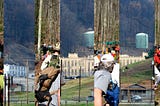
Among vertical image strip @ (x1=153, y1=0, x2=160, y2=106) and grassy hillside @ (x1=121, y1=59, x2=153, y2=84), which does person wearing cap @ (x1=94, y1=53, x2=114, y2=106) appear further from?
grassy hillside @ (x1=121, y1=59, x2=153, y2=84)

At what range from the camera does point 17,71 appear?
140m

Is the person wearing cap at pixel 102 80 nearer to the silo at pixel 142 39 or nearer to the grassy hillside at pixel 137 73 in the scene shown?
the grassy hillside at pixel 137 73

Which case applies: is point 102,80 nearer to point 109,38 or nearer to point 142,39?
point 109,38

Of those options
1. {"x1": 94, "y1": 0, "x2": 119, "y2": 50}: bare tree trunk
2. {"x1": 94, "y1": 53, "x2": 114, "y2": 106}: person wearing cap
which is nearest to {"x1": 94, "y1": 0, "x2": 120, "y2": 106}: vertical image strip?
{"x1": 94, "y1": 0, "x2": 119, "y2": 50}: bare tree trunk

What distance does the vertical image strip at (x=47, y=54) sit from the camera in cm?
1121

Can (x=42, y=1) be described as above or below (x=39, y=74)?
above

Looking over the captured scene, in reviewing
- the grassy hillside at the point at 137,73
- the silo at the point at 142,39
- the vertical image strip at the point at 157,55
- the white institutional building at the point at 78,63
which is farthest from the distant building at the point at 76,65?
the vertical image strip at the point at 157,55

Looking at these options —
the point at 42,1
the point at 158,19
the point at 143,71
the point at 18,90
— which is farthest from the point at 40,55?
the point at 143,71

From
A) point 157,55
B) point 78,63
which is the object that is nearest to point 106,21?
point 157,55

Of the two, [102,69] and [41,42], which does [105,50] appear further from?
A: [102,69]

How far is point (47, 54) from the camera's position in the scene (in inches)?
447

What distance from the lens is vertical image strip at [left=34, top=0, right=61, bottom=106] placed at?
11211 mm

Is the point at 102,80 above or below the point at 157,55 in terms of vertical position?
below

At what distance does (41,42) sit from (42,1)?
0.94 metres
